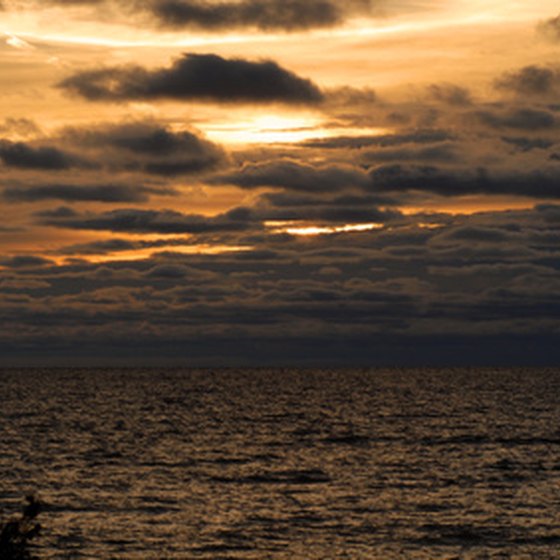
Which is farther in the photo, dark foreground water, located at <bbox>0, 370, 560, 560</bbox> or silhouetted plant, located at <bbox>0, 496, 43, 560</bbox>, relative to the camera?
dark foreground water, located at <bbox>0, 370, 560, 560</bbox>

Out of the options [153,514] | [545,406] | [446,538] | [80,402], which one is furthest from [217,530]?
[80,402]

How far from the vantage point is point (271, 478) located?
66938 mm

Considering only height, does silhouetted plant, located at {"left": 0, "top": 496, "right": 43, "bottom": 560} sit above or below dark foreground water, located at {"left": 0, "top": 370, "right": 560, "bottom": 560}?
above

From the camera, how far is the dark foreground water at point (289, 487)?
46969mm

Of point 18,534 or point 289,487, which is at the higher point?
point 18,534

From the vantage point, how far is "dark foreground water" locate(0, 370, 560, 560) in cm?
4697

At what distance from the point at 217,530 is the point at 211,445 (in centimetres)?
4009

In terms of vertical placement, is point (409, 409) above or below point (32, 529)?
below

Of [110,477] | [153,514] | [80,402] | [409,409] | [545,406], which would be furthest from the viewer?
[80,402]

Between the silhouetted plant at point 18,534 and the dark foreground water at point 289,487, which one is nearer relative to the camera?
the silhouetted plant at point 18,534

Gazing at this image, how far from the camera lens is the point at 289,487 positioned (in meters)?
62.8

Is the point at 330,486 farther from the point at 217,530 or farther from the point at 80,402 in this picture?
the point at 80,402

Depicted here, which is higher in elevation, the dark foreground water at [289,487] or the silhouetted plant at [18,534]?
the silhouetted plant at [18,534]

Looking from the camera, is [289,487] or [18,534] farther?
[289,487]
